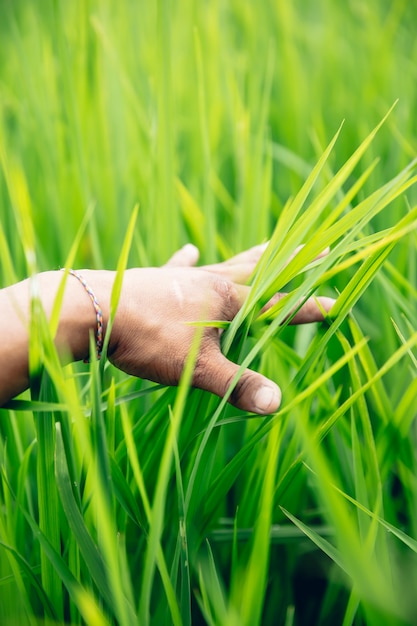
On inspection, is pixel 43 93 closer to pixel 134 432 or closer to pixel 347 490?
pixel 134 432

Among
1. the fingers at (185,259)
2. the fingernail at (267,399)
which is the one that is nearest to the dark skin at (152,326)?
the fingernail at (267,399)

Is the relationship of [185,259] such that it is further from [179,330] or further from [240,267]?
[179,330]

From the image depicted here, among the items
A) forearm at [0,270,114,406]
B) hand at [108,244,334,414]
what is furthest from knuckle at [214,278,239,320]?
forearm at [0,270,114,406]

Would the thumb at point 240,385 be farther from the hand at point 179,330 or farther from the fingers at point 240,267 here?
the fingers at point 240,267

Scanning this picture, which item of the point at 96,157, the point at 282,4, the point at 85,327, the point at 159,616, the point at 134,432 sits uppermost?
the point at 282,4

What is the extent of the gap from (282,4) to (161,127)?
908mm

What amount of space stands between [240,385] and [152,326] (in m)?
0.11

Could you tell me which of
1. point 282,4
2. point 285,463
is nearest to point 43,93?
point 282,4

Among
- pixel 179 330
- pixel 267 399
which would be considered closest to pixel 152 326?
pixel 179 330

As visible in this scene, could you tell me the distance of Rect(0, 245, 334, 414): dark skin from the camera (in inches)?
21.6

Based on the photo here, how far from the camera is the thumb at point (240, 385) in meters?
0.54

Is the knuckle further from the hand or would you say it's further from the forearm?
the forearm

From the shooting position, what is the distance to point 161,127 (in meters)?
0.89

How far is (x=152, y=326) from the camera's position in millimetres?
598
